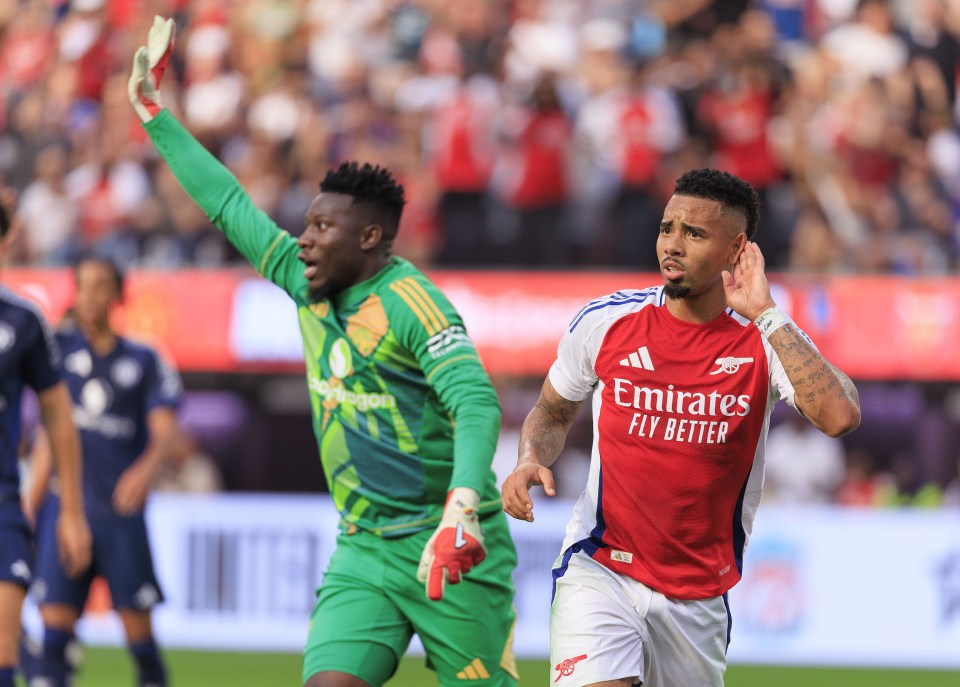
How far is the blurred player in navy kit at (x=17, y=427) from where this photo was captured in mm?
6129

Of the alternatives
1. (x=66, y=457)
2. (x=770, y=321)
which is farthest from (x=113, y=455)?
(x=770, y=321)

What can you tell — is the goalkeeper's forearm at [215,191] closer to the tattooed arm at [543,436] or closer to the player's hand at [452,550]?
the tattooed arm at [543,436]

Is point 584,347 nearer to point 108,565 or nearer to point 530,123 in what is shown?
point 108,565

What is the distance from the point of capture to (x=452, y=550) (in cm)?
512

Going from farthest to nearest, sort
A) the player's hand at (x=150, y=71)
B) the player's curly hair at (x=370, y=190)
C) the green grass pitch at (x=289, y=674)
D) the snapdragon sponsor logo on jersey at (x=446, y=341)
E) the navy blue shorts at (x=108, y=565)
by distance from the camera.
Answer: the green grass pitch at (x=289, y=674) → the navy blue shorts at (x=108, y=565) → the player's hand at (x=150, y=71) → the player's curly hair at (x=370, y=190) → the snapdragon sponsor logo on jersey at (x=446, y=341)

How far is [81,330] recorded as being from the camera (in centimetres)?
954

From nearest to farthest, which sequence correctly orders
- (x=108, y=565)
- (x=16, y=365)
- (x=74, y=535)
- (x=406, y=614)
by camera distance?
(x=406, y=614) < (x=16, y=365) < (x=74, y=535) < (x=108, y=565)

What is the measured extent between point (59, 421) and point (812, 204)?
10453mm

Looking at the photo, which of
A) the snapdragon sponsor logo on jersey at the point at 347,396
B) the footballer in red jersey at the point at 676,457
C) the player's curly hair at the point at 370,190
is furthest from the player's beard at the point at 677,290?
the player's curly hair at the point at 370,190

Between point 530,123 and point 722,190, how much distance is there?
33.8ft

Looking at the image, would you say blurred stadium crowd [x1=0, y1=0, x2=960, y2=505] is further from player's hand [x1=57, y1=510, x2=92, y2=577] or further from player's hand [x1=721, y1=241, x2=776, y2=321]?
player's hand [x1=721, y1=241, x2=776, y2=321]

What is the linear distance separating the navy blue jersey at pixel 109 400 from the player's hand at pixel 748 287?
199 inches

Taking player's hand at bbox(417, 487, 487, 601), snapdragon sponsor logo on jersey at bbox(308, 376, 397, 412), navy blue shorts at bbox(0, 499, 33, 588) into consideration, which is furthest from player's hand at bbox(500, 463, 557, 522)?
navy blue shorts at bbox(0, 499, 33, 588)

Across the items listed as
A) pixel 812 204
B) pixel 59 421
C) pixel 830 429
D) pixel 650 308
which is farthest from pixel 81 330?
pixel 812 204
